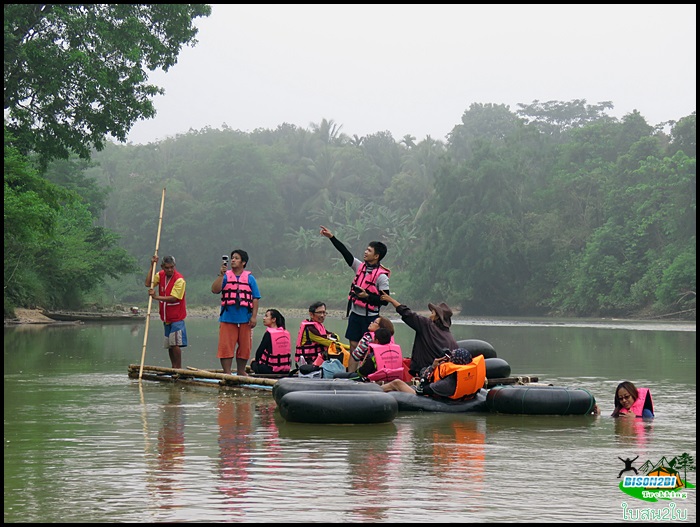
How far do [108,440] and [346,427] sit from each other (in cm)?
231

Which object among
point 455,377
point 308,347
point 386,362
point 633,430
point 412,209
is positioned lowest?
point 633,430

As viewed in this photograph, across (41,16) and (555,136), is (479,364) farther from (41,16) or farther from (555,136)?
(555,136)

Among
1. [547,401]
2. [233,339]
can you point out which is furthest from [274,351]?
[547,401]

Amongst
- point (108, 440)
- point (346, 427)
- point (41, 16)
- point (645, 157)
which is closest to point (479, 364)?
point (346, 427)

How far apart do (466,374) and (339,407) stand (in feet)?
6.11

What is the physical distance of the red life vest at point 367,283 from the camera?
13.5 m

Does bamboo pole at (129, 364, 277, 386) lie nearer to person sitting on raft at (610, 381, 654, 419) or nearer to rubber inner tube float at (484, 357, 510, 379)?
rubber inner tube float at (484, 357, 510, 379)

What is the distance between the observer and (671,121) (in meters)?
62.0

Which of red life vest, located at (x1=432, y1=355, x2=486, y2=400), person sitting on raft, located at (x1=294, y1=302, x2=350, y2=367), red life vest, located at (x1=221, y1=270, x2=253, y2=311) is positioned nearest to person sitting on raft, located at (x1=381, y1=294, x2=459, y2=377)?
red life vest, located at (x1=432, y1=355, x2=486, y2=400)

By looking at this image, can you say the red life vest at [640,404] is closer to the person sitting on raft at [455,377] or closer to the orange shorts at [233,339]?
the person sitting on raft at [455,377]

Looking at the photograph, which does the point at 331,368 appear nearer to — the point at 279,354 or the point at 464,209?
the point at 279,354

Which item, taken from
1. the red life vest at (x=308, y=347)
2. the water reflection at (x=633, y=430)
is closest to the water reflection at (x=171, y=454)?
the red life vest at (x=308, y=347)

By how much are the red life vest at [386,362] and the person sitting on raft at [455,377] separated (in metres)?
0.50

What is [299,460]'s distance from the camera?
871 cm
